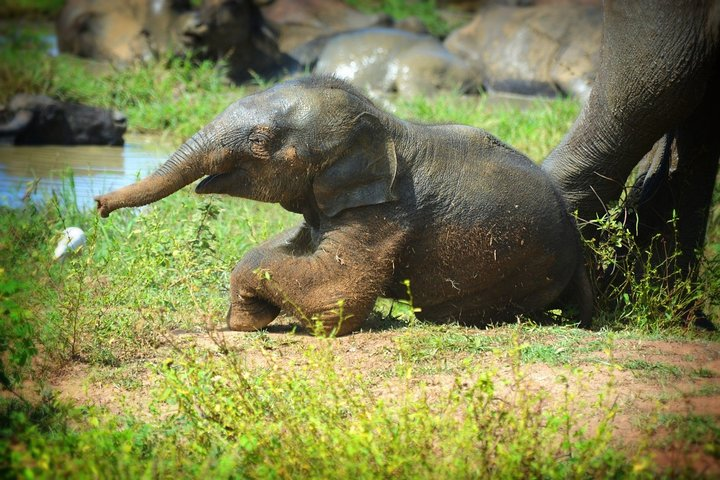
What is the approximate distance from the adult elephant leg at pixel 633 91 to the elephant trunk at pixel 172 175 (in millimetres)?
2241

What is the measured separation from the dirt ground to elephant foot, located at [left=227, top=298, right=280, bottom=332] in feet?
0.35

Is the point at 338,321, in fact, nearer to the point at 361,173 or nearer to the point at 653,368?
the point at 361,173

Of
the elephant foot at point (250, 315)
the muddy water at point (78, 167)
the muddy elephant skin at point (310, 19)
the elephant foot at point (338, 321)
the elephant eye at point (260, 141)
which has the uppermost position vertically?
the elephant eye at point (260, 141)

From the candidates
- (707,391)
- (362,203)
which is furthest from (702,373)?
(362,203)

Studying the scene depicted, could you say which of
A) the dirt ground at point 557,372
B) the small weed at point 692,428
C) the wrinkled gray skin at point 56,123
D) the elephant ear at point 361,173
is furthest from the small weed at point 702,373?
the wrinkled gray skin at point 56,123

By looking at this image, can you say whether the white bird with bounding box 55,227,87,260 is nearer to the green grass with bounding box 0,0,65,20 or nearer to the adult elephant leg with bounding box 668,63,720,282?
the adult elephant leg with bounding box 668,63,720,282

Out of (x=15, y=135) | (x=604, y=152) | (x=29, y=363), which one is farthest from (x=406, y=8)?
(x=29, y=363)

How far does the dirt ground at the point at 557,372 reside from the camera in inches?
181

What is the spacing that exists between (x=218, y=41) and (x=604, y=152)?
33.1ft

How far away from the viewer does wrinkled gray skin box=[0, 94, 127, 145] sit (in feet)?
40.3

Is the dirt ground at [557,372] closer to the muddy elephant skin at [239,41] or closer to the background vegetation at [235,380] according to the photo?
the background vegetation at [235,380]

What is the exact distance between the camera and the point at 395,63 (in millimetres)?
15766

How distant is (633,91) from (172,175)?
2.69 meters

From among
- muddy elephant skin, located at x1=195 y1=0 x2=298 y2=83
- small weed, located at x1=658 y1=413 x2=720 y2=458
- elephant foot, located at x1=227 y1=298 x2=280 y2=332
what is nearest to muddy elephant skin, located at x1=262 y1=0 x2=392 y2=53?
muddy elephant skin, located at x1=195 y1=0 x2=298 y2=83
